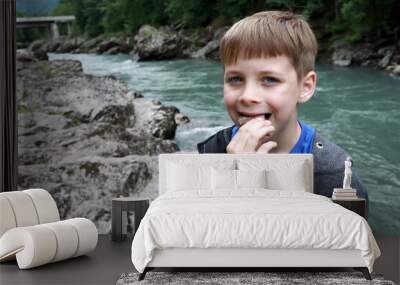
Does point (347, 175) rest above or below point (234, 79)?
below

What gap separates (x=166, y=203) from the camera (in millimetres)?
5004

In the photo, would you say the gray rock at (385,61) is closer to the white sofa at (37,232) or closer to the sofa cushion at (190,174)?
the sofa cushion at (190,174)

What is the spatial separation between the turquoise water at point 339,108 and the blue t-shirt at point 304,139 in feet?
0.27

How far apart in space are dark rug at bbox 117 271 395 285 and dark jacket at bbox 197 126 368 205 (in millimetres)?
1680

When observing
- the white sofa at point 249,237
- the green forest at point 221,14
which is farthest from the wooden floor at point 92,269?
the green forest at point 221,14

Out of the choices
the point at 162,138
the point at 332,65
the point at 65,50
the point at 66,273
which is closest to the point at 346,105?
the point at 332,65

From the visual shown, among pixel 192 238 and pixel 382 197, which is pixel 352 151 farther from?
pixel 192 238

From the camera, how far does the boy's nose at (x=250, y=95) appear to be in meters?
6.58

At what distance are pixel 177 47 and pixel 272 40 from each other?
3.99 feet

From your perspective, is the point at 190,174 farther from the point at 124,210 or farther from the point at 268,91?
the point at 268,91

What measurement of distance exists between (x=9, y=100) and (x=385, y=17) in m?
3.70

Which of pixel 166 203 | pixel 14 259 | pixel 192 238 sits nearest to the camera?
pixel 192 238

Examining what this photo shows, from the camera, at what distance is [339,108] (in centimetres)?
715

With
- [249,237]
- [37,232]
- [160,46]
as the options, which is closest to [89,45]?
[160,46]
